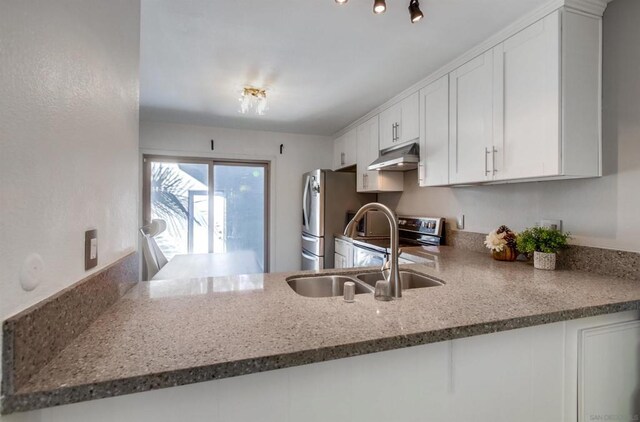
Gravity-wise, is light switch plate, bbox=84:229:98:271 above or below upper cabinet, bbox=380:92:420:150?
below

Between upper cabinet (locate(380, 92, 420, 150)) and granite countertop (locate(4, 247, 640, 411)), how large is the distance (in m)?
1.51

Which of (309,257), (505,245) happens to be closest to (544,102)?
(505,245)

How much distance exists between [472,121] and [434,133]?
1.21ft

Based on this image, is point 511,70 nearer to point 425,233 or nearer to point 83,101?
point 425,233

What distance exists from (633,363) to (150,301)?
1.86 meters

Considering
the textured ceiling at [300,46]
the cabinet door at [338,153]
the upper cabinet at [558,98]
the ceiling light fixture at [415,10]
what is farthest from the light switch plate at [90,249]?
the cabinet door at [338,153]

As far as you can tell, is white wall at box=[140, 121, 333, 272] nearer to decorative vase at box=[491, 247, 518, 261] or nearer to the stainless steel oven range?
the stainless steel oven range

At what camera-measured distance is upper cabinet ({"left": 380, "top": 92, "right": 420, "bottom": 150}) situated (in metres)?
2.44

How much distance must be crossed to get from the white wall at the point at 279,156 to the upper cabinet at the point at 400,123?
1486 millimetres

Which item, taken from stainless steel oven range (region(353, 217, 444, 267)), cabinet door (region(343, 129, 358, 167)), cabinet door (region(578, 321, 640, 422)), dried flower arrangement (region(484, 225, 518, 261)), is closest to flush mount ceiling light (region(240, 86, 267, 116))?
cabinet door (region(343, 129, 358, 167))

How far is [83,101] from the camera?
76 cm

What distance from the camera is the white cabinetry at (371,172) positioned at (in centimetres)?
Answer: 305

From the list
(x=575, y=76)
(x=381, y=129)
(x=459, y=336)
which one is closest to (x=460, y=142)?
(x=575, y=76)

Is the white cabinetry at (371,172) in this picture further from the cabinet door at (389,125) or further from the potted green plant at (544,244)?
the potted green plant at (544,244)
